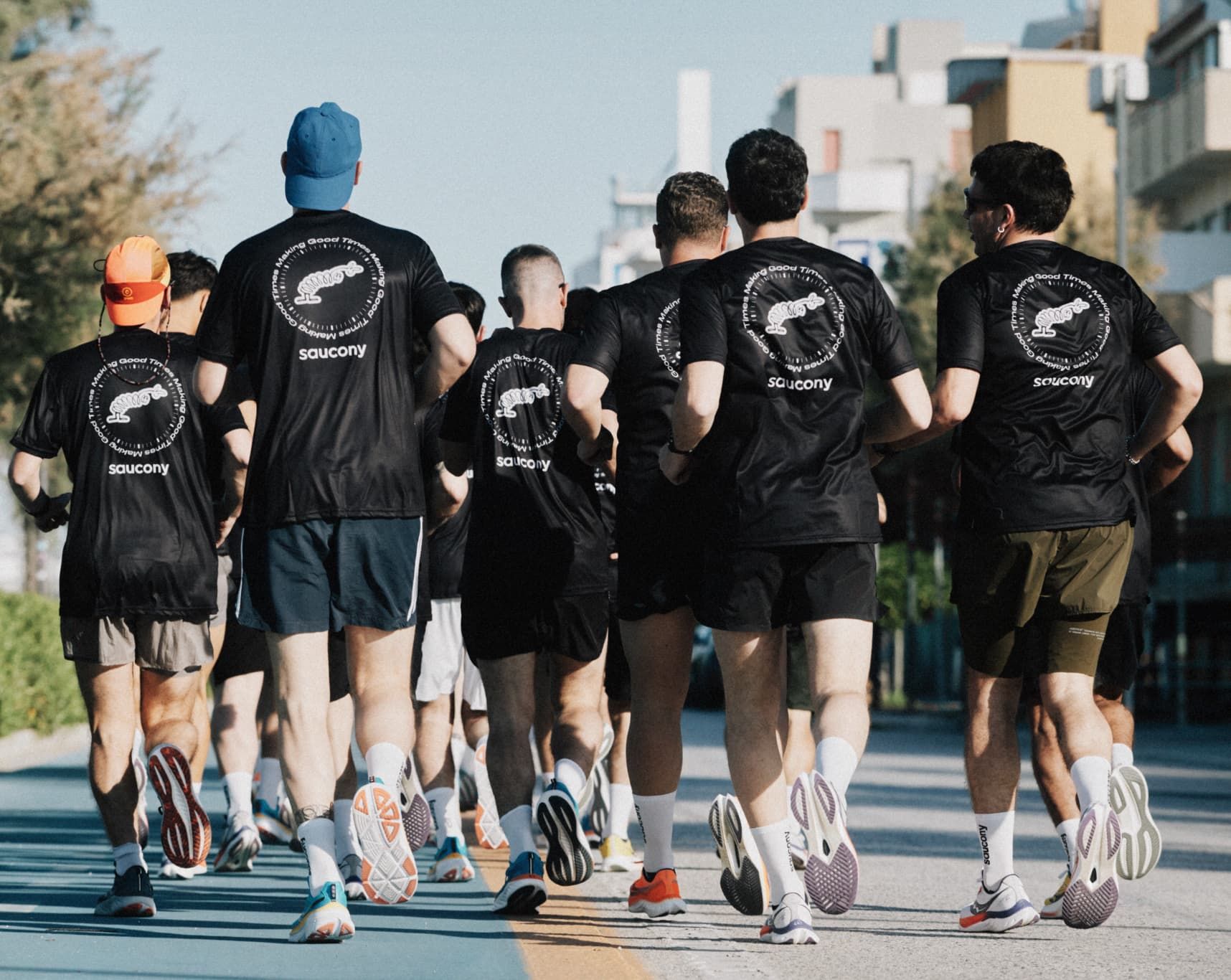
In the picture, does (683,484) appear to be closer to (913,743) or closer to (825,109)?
(913,743)

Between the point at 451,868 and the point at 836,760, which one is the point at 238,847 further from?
the point at 836,760

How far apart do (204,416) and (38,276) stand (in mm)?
12734

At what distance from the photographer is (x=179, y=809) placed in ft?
24.9

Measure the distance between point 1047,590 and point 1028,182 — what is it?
1.29 meters

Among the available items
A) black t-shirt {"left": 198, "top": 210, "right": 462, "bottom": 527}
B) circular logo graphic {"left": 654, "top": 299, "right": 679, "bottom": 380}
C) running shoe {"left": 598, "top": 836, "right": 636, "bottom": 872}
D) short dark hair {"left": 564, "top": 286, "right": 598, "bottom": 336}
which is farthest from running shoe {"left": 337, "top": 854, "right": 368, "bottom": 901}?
short dark hair {"left": 564, "top": 286, "right": 598, "bottom": 336}

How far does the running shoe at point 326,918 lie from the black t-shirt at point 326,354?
1.07 m

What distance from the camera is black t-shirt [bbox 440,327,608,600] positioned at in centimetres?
810

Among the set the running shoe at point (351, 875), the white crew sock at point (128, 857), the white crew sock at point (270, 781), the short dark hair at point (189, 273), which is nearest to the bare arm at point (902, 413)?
the running shoe at point (351, 875)

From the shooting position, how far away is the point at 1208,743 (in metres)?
26.2

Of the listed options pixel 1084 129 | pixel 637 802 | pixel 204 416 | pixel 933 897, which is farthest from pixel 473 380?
pixel 1084 129

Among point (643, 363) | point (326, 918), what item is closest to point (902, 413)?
point (643, 363)

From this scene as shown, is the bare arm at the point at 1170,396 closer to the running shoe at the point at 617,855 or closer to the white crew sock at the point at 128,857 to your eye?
the running shoe at the point at 617,855

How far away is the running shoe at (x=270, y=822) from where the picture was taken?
1093cm

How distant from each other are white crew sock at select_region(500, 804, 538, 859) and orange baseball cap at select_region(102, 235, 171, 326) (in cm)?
217
